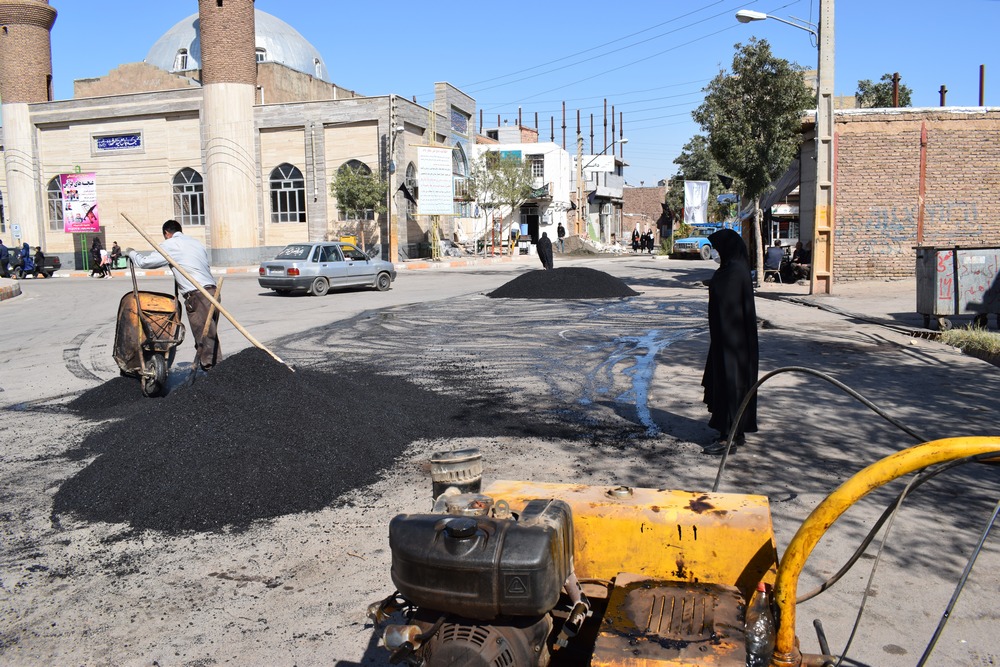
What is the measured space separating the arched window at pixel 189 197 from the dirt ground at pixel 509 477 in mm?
36139

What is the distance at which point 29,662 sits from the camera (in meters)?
3.29

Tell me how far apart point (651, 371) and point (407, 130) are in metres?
36.1

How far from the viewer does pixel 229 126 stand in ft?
138

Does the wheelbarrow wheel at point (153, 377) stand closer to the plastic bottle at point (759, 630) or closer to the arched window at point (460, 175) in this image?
the plastic bottle at point (759, 630)

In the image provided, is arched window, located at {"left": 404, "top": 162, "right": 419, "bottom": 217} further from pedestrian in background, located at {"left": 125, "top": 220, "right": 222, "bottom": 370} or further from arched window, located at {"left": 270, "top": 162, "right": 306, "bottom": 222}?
pedestrian in background, located at {"left": 125, "top": 220, "right": 222, "bottom": 370}

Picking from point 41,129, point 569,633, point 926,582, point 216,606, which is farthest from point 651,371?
point 41,129

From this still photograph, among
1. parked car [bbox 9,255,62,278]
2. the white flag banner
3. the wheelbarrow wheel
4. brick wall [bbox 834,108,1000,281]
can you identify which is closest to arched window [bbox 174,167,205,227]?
parked car [bbox 9,255,62,278]

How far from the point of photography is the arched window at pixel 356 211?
1616 inches

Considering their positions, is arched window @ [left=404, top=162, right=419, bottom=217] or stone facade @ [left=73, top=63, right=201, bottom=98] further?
stone facade @ [left=73, top=63, right=201, bottom=98]

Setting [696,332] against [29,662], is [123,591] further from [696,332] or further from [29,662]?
[696,332]

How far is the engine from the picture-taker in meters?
2.19

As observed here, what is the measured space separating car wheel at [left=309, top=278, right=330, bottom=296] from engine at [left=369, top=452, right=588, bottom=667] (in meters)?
20.3

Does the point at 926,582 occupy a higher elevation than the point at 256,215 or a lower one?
lower

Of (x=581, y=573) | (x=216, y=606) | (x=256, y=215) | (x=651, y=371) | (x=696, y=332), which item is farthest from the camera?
(x=256, y=215)
